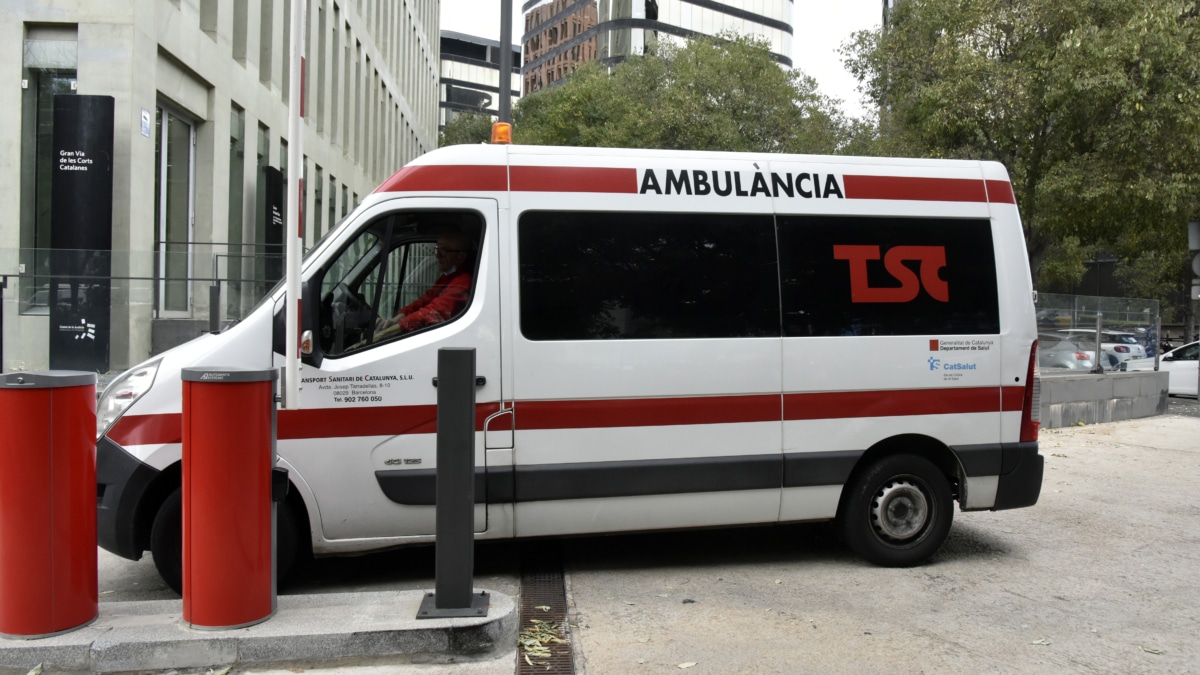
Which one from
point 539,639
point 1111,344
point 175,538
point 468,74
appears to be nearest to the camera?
point 539,639

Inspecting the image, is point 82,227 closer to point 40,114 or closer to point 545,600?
point 40,114

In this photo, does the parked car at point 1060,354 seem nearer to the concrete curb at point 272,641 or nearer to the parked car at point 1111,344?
the parked car at point 1111,344

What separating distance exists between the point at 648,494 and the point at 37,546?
2989 mm

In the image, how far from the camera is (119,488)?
15.8 feet

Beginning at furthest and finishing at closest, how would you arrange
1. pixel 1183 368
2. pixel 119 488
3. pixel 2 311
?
pixel 1183 368 → pixel 2 311 → pixel 119 488

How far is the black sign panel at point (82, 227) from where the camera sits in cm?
1301

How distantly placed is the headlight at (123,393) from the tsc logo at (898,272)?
382cm

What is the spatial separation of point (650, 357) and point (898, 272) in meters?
1.65

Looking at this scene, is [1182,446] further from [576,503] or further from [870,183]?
[576,503]

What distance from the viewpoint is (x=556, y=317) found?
534cm

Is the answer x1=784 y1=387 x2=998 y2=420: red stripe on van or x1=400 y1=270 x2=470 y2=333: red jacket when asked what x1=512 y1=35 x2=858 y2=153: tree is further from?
x1=400 y1=270 x2=470 y2=333: red jacket

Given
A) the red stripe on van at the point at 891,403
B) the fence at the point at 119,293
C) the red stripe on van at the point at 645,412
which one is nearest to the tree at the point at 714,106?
the fence at the point at 119,293

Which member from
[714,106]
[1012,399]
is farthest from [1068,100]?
[714,106]

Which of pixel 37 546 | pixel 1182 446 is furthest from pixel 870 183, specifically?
pixel 1182 446
